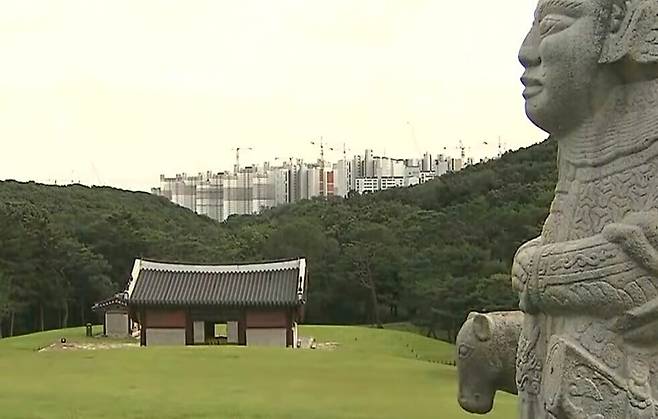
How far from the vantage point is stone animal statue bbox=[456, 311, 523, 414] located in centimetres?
236

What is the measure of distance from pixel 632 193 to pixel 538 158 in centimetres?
3027

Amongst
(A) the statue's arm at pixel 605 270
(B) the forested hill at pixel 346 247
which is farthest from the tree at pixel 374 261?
(A) the statue's arm at pixel 605 270

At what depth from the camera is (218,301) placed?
2097 cm

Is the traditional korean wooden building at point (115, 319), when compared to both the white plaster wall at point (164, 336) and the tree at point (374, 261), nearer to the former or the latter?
the white plaster wall at point (164, 336)

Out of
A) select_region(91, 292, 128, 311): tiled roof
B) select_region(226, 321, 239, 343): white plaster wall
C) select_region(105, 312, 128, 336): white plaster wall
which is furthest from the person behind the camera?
select_region(105, 312, 128, 336): white plaster wall

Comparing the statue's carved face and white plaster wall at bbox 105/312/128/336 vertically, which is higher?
the statue's carved face

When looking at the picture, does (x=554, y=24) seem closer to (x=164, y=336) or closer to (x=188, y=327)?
(x=188, y=327)

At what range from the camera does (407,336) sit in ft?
70.8

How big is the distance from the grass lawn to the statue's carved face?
6.35 meters

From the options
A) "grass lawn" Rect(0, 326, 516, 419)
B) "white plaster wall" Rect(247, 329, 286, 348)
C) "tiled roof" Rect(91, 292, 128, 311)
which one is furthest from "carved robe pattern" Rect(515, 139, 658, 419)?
"tiled roof" Rect(91, 292, 128, 311)

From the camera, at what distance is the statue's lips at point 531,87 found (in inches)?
85.5

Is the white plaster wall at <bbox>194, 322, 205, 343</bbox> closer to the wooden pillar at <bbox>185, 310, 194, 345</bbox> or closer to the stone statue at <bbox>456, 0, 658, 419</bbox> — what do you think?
the wooden pillar at <bbox>185, 310, 194, 345</bbox>

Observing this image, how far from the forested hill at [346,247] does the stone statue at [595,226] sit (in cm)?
1658

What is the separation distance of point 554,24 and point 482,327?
0.86 metres
